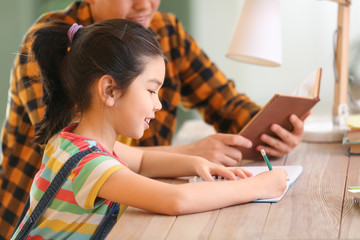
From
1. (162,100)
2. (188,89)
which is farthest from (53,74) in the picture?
(188,89)

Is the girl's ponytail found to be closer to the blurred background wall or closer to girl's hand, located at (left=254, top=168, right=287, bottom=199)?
girl's hand, located at (left=254, top=168, right=287, bottom=199)

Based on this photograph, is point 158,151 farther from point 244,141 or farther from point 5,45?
point 5,45

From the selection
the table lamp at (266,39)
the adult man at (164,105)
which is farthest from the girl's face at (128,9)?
the table lamp at (266,39)

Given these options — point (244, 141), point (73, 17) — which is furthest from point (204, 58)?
point (244, 141)

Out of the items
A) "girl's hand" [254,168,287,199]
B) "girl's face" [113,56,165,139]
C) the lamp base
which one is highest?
"girl's face" [113,56,165,139]

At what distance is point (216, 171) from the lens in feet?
4.39

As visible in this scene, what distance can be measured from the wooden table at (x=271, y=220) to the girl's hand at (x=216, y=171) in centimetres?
11

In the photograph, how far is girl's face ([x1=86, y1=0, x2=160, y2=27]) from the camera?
5.71 feet

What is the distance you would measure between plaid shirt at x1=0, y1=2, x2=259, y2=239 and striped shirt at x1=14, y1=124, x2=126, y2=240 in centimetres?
46

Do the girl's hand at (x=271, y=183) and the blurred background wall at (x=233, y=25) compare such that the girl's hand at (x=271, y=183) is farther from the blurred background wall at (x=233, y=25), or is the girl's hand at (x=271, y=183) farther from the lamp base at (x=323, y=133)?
the blurred background wall at (x=233, y=25)

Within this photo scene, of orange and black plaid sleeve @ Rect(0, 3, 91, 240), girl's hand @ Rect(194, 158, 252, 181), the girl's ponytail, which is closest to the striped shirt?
the girl's ponytail

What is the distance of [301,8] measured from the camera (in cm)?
336

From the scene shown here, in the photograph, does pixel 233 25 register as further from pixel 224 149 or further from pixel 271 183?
pixel 271 183

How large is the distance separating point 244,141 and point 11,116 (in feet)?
2.43
